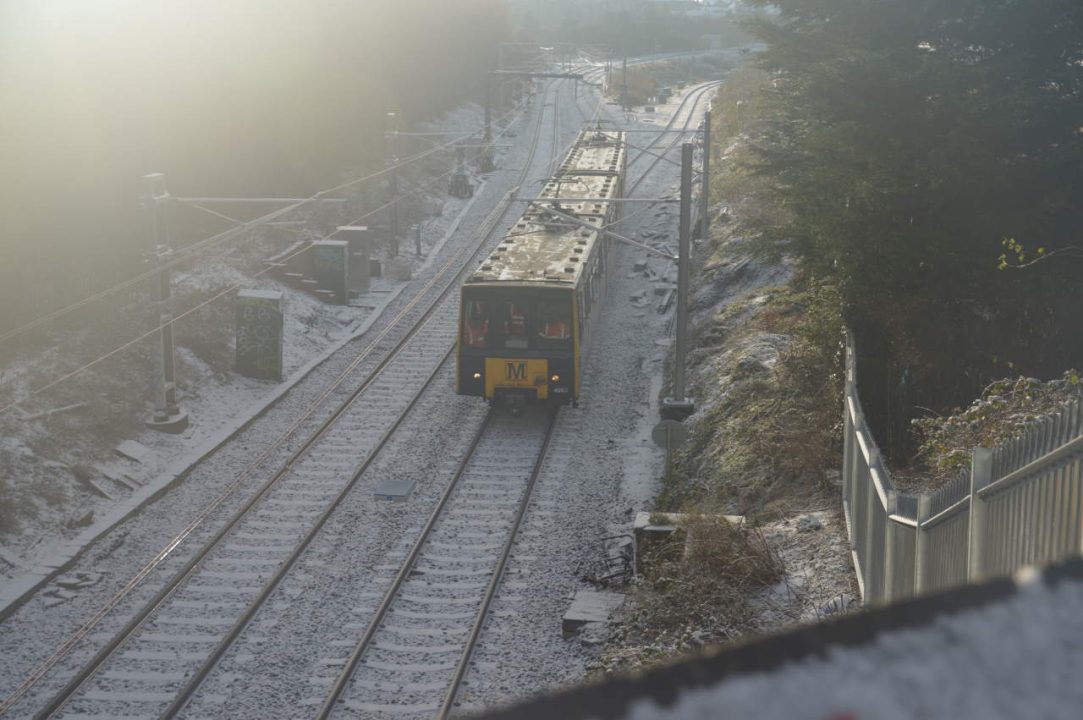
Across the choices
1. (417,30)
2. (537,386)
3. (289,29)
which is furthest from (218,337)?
(417,30)

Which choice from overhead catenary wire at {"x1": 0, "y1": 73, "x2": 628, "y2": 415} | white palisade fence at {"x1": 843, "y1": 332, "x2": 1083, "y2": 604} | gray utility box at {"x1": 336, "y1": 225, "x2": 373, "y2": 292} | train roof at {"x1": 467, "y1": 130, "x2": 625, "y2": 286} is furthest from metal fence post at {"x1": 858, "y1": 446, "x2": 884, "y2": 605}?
gray utility box at {"x1": 336, "y1": 225, "x2": 373, "y2": 292}

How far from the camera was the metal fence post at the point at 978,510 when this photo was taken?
18.2 ft

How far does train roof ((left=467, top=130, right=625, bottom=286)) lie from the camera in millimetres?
20625

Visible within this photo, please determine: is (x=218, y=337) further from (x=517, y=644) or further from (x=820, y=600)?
(x=820, y=600)

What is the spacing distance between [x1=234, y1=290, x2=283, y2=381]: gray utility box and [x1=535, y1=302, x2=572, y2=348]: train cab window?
18.2 feet

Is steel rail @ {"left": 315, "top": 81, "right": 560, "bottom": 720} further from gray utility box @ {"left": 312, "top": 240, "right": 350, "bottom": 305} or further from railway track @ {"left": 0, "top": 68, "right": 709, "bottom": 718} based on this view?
gray utility box @ {"left": 312, "top": 240, "right": 350, "bottom": 305}

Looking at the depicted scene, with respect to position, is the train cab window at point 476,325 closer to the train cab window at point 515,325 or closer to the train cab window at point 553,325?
the train cab window at point 515,325

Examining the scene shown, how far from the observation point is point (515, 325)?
2044 centimetres

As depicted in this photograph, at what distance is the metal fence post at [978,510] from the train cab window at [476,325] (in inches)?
586

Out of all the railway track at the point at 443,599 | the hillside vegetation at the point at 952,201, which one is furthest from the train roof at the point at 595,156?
the hillside vegetation at the point at 952,201

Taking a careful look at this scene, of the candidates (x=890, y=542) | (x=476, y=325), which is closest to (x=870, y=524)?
(x=890, y=542)

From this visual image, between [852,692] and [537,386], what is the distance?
19.5 meters

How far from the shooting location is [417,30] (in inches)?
2793

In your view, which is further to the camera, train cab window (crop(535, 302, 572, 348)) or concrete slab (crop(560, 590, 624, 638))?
train cab window (crop(535, 302, 572, 348))
